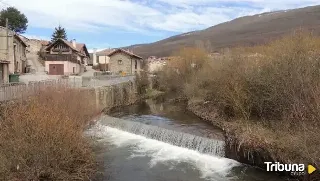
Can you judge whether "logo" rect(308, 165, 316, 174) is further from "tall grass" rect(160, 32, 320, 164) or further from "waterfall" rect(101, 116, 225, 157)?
"waterfall" rect(101, 116, 225, 157)

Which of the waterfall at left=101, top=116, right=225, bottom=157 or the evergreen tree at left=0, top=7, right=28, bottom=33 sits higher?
the evergreen tree at left=0, top=7, right=28, bottom=33

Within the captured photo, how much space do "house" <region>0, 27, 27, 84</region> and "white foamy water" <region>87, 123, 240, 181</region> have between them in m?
12.8

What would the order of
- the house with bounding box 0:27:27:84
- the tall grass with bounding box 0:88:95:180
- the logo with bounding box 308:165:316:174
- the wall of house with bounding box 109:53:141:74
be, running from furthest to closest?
the wall of house with bounding box 109:53:141:74
the house with bounding box 0:27:27:84
the logo with bounding box 308:165:316:174
the tall grass with bounding box 0:88:95:180

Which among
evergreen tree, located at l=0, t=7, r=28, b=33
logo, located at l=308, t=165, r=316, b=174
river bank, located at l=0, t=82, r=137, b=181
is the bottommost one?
logo, located at l=308, t=165, r=316, b=174

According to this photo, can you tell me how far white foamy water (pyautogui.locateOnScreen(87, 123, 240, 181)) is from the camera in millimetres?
15977

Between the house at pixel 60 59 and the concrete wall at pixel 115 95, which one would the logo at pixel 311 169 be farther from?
the house at pixel 60 59

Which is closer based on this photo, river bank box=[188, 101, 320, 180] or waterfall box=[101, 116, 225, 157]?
river bank box=[188, 101, 320, 180]

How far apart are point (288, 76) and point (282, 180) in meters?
5.99

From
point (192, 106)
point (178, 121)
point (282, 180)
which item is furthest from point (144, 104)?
point (282, 180)

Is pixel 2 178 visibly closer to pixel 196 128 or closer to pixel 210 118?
pixel 196 128

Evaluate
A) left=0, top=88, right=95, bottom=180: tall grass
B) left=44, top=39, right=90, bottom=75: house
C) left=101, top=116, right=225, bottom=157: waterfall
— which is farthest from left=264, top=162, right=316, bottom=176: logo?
left=44, top=39, right=90, bottom=75: house

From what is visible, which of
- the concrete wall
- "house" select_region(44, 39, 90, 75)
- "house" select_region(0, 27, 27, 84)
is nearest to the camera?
the concrete wall

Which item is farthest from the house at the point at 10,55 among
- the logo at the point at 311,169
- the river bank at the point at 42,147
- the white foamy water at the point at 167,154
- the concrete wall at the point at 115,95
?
the logo at the point at 311,169

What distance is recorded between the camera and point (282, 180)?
14.1 metres
